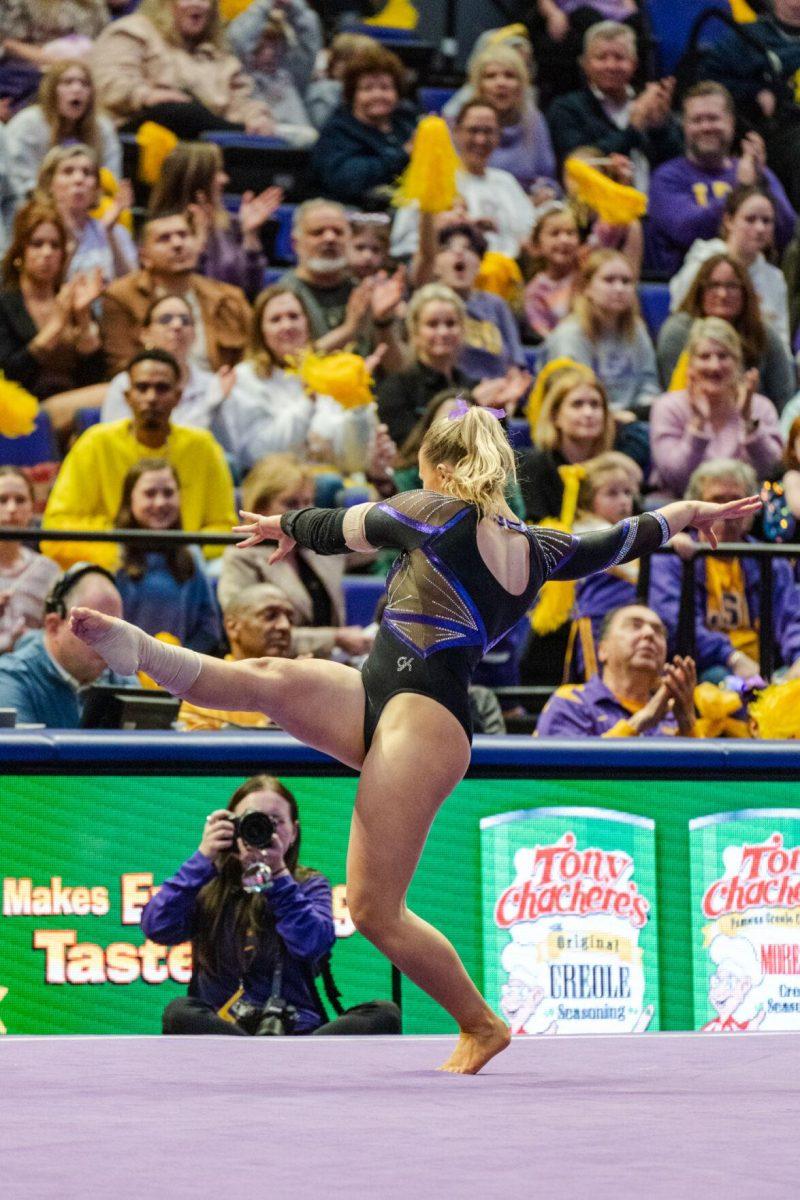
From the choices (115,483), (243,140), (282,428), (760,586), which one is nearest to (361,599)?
(282,428)

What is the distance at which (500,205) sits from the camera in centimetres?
1030

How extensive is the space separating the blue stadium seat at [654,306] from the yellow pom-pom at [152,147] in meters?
2.62

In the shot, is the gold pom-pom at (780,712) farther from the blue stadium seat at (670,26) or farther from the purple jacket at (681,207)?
the blue stadium seat at (670,26)

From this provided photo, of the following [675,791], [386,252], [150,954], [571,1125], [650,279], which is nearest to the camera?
[571,1125]

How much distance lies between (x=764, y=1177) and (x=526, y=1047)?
100 inches

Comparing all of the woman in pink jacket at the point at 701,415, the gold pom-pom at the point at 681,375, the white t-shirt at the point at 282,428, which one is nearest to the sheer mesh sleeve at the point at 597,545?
the white t-shirt at the point at 282,428

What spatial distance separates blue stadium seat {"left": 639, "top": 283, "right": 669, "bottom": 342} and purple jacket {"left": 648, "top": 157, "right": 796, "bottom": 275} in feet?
1.49

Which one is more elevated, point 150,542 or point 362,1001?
point 150,542

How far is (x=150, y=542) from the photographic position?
6676mm

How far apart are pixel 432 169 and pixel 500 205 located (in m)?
0.62

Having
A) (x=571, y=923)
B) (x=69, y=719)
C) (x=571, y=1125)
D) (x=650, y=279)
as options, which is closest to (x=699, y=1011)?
(x=571, y=923)

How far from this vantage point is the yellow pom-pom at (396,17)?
→ 1197cm

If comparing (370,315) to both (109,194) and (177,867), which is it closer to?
(109,194)

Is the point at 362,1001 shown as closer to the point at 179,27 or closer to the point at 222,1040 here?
the point at 222,1040
